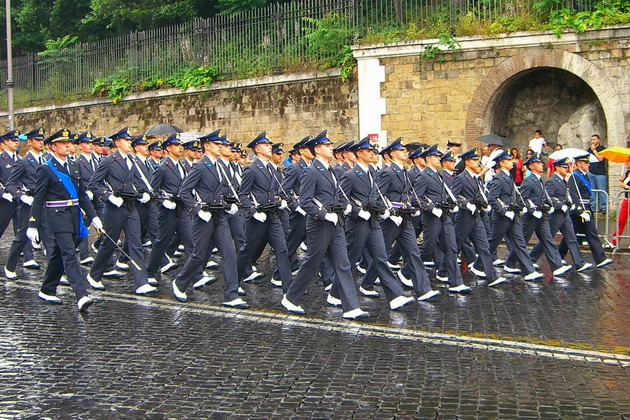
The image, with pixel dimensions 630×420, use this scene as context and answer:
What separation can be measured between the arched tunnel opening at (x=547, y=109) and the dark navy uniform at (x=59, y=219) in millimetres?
12446

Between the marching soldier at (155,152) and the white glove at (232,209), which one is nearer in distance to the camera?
the white glove at (232,209)

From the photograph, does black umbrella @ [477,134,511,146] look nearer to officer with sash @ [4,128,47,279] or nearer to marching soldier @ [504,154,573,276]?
marching soldier @ [504,154,573,276]

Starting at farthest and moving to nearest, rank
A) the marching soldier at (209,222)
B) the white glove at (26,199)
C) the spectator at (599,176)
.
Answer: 1. the spectator at (599,176)
2. the white glove at (26,199)
3. the marching soldier at (209,222)

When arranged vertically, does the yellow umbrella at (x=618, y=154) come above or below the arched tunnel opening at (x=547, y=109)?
below

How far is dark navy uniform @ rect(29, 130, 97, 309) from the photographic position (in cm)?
1002

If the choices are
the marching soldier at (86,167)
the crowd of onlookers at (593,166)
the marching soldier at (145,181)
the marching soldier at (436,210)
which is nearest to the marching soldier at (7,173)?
the marching soldier at (86,167)

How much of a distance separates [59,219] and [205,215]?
1658 mm

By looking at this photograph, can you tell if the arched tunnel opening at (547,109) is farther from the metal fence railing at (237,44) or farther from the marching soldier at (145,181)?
the marching soldier at (145,181)

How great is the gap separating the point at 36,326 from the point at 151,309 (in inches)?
55.4

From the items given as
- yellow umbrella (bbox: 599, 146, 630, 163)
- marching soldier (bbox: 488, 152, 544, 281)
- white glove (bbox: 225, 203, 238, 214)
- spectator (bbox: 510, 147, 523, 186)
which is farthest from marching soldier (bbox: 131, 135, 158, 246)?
spectator (bbox: 510, 147, 523, 186)

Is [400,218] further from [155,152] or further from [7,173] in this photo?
[7,173]

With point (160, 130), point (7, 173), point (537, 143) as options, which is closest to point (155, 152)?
point (7, 173)

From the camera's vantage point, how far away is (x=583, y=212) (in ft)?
45.6

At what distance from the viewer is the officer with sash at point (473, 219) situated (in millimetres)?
12164
